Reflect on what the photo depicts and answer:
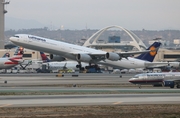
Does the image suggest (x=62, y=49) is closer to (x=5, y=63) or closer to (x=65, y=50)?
(x=65, y=50)

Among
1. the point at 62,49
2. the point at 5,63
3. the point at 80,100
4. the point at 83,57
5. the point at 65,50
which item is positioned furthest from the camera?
the point at 5,63

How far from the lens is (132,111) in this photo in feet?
99.5

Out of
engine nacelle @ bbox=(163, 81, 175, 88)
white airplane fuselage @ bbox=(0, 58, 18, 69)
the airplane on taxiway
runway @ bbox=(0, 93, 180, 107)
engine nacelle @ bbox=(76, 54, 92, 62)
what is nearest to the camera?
runway @ bbox=(0, 93, 180, 107)

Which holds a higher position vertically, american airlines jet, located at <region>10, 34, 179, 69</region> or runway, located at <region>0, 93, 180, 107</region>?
american airlines jet, located at <region>10, 34, 179, 69</region>

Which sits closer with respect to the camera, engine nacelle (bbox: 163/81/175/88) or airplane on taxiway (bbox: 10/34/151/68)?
engine nacelle (bbox: 163/81/175/88)

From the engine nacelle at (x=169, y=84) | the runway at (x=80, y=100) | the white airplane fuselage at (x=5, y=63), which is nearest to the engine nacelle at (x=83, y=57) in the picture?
the white airplane fuselage at (x=5, y=63)

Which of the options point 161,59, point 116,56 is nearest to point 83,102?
point 116,56

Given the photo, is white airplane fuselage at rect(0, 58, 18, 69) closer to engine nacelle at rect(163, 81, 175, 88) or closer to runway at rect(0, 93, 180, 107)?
engine nacelle at rect(163, 81, 175, 88)

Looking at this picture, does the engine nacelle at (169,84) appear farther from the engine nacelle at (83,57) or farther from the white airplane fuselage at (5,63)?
the white airplane fuselage at (5,63)

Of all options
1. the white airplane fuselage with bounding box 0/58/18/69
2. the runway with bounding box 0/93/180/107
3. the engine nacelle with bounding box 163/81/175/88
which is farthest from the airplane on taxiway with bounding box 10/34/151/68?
the runway with bounding box 0/93/180/107

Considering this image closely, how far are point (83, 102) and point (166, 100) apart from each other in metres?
6.52

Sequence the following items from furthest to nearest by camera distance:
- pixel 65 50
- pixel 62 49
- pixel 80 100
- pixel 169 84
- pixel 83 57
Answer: pixel 65 50 → pixel 83 57 → pixel 62 49 → pixel 169 84 → pixel 80 100

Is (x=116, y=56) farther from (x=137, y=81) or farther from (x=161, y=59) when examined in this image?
(x=161, y=59)

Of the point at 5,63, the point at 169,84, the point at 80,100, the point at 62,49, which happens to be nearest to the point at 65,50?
the point at 62,49
